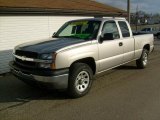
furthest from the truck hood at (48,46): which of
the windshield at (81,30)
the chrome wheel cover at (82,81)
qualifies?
the chrome wheel cover at (82,81)

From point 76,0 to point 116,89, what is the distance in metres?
10.9

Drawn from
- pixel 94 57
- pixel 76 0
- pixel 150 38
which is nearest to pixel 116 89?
pixel 94 57

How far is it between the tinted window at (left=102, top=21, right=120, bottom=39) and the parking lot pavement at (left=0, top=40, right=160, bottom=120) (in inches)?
54.5

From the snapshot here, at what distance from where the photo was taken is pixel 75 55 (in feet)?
21.0

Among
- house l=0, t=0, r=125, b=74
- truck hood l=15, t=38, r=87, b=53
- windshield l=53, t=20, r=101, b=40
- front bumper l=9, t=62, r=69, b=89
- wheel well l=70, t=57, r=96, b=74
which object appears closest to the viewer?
front bumper l=9, t=62, r=69, b=89

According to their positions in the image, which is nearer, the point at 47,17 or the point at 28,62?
the point at 28,62

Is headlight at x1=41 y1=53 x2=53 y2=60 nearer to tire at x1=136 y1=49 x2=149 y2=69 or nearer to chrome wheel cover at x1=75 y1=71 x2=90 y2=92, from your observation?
chrome wheel cover at x1=75 y1=71 x2=90 y2=92

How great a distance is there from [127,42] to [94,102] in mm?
2955

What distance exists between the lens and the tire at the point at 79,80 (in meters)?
6.38

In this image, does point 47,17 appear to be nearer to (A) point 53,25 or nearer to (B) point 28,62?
(A) point 53,25

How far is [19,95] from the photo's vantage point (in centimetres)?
700

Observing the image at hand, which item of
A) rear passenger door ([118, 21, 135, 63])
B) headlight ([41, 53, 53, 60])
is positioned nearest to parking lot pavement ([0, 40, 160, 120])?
rear passenger door ([118, 21, 135, 63])

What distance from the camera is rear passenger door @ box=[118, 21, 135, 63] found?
27.8ft

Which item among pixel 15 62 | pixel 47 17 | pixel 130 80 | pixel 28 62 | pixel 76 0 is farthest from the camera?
pixel 76 0
